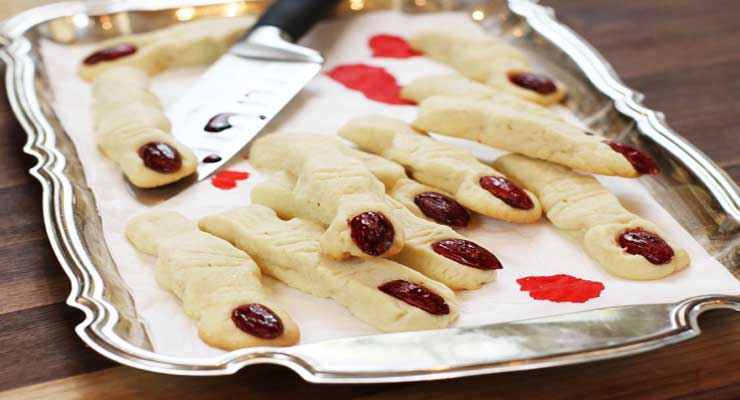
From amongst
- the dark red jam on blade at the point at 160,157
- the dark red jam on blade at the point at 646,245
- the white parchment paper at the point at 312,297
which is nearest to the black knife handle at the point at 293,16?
the white parchment paper at the point at 312,297

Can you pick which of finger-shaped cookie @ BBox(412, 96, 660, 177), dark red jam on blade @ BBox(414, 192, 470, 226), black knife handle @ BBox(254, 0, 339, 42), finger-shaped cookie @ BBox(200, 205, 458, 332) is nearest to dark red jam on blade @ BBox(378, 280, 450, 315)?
finger-shaped cookie @ BBox(200, 205, 458, 332)

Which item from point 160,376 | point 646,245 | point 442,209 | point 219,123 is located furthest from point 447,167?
point 160,376

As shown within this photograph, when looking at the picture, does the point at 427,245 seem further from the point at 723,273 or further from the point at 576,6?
the point at 576,6

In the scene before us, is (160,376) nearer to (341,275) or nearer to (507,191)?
(341,275)

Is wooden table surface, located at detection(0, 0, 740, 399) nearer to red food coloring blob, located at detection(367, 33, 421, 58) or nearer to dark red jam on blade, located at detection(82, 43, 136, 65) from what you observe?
dark red jam on blade, located at detection(82, 43, 136, 65)

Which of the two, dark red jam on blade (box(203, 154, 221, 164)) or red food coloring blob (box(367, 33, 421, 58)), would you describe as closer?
dark red jam on blade (box(203, 154, 221, 164))

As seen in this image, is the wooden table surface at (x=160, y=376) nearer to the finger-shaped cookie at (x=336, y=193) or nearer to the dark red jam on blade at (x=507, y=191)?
the finger-shaped cookie at (x=336, y=193)
